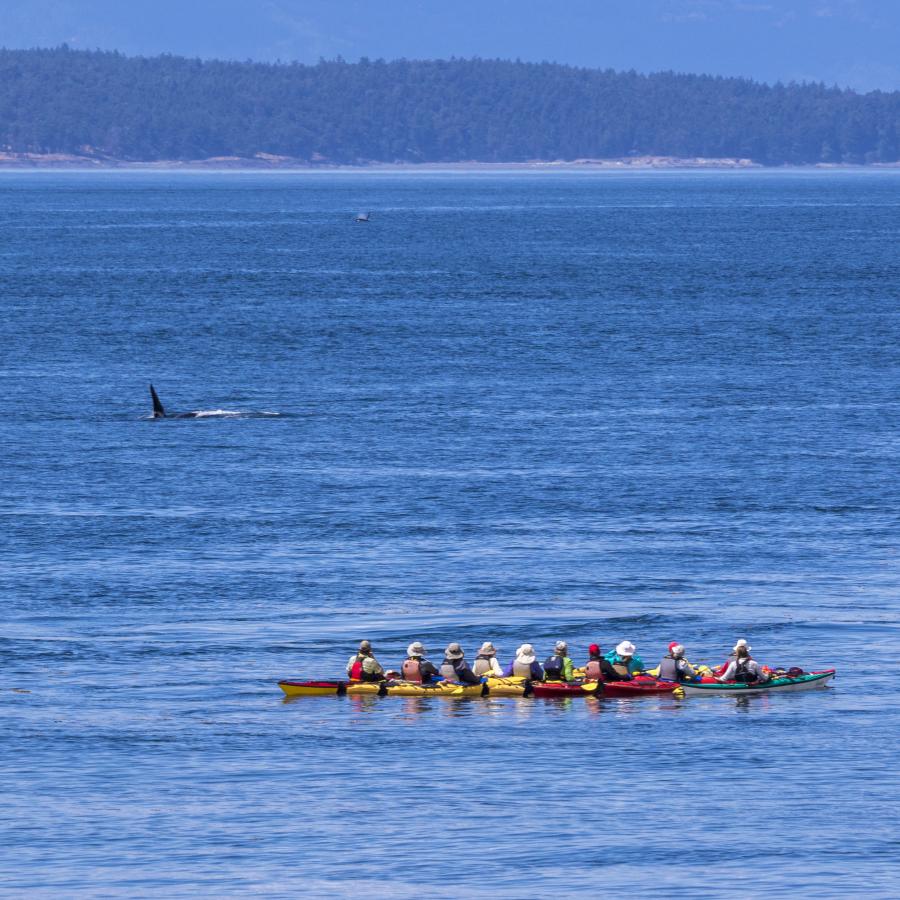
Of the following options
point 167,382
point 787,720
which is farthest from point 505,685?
point 167,382

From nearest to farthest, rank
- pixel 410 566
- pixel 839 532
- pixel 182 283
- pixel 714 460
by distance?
pixel 410 566 < pixel 839 532 < pixel 714 460 < pixel 182 283

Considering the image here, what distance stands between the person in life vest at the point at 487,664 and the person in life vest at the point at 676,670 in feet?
13.2

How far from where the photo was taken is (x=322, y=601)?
5909 cm

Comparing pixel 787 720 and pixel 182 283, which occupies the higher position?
pixel 182 283

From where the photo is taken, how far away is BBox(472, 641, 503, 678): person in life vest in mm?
50281

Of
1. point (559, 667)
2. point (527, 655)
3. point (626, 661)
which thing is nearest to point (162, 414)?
point (527, 655)

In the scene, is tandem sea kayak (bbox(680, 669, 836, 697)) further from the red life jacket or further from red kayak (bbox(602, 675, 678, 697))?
the red life jacket

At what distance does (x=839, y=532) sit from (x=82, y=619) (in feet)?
84.1

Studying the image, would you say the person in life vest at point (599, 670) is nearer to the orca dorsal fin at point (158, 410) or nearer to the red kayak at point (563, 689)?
the red kayak at point (563, 689)

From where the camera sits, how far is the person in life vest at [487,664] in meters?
50.3

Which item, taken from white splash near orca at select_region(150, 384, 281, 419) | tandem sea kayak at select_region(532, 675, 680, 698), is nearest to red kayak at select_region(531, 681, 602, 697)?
tandem sea kayak at select_region(532, 675, 680, 698)

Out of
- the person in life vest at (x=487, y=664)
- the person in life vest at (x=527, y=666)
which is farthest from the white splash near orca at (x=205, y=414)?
the person in life vest at (x=527, y=666)

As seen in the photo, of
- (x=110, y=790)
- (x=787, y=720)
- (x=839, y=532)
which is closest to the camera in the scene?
(x=110, y=790)

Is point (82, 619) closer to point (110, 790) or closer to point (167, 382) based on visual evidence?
point (110, 790)
